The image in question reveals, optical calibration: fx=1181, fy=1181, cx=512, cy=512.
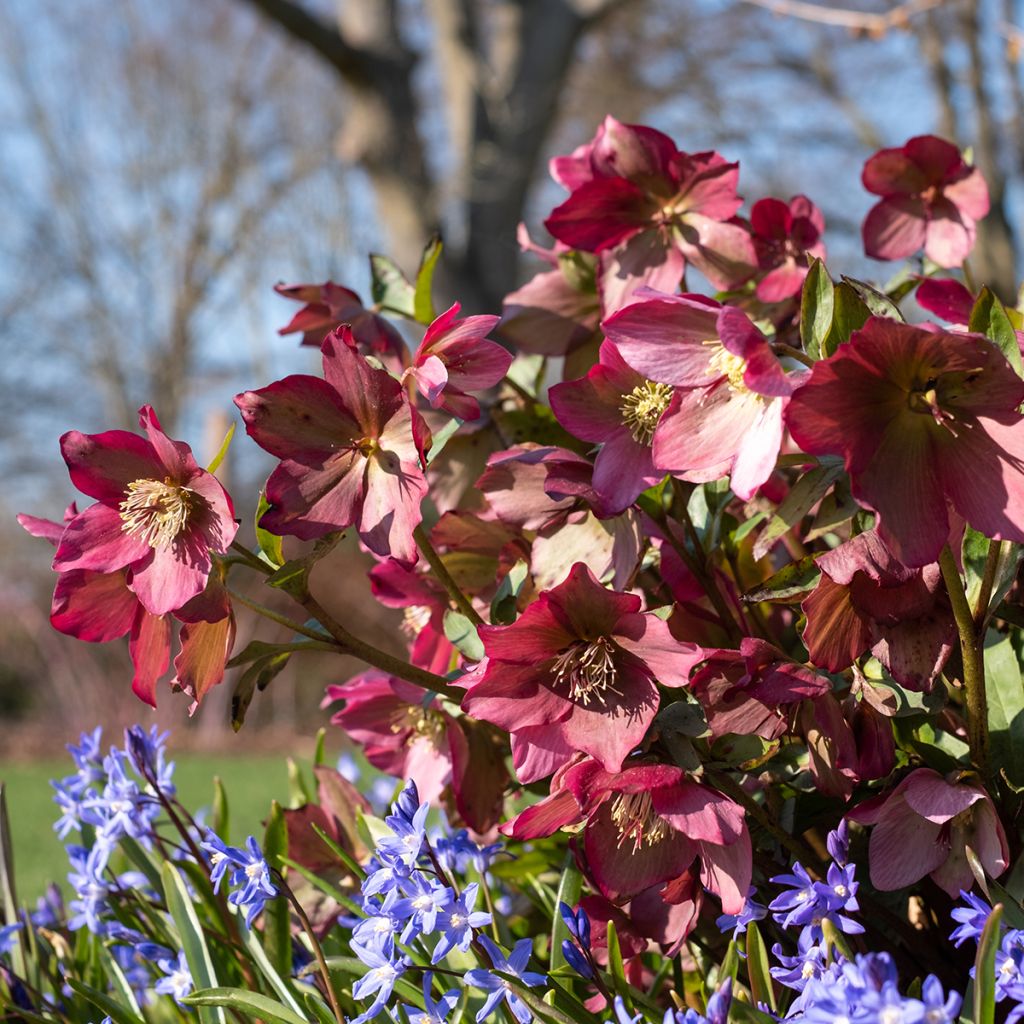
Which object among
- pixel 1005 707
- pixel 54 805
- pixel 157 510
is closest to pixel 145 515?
pixel 157 510

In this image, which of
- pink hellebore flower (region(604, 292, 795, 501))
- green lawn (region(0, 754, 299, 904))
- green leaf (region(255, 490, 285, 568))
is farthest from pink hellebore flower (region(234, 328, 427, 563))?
green lawn (region(0, 754, 299, 904))

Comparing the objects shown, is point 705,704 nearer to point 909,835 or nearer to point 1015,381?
point 909,835

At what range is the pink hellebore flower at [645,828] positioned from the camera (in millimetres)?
678

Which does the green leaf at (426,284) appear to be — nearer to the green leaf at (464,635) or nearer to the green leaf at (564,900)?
the green leaf at (464,635)

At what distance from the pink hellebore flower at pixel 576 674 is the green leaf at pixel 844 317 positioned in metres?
0.18

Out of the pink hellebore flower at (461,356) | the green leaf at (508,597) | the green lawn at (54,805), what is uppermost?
the pink hellebore flower at (461,356)

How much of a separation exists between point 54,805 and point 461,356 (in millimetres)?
5394

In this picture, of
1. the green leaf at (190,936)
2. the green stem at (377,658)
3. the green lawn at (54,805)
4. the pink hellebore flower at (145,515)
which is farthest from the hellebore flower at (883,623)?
the green lawn at (54,805)

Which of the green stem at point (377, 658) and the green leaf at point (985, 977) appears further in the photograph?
the green stem at point (377, 658)

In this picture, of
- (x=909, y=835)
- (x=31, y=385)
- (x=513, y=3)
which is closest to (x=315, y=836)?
(x=909, y=835)

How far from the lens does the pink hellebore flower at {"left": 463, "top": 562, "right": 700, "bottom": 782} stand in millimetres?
684

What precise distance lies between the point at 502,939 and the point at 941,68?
7.73m

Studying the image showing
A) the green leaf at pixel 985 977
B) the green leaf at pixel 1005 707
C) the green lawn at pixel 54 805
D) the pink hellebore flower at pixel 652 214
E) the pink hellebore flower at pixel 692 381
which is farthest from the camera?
the green lawn at pixel 54 805

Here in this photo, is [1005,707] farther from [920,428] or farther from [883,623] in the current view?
[920,428]
